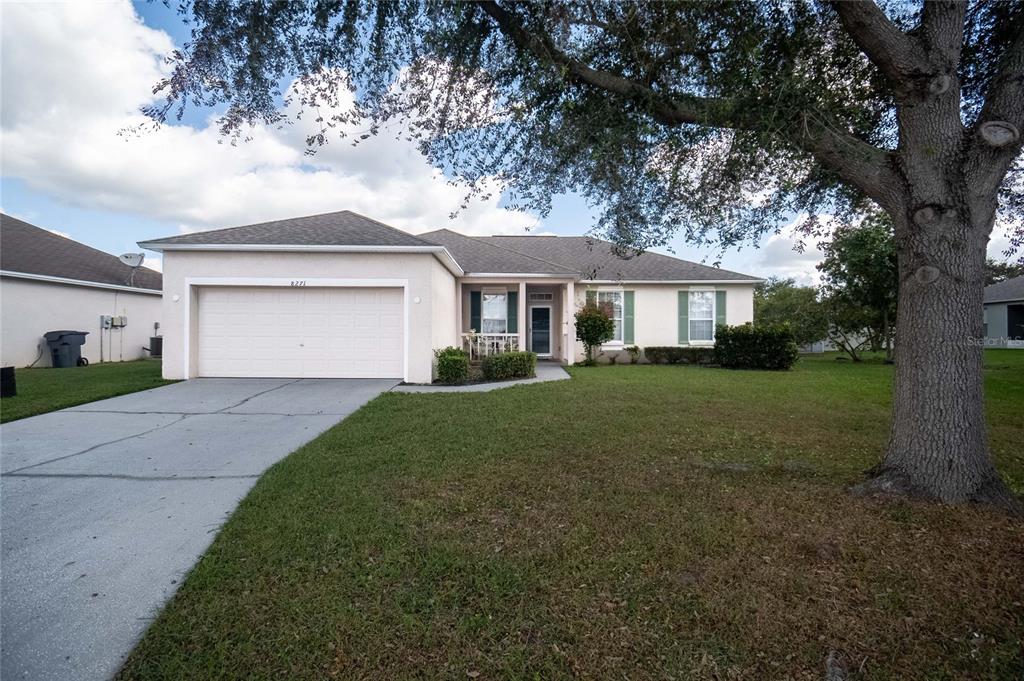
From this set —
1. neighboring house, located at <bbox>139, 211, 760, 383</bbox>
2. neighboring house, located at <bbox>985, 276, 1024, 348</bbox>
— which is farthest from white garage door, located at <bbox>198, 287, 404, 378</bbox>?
neighboring house, located at <bbox>985, 276, 1024, 348</bbox>

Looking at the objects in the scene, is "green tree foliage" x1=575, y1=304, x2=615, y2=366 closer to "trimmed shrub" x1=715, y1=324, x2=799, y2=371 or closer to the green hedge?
the green hedge

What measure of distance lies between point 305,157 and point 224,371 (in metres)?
7.39

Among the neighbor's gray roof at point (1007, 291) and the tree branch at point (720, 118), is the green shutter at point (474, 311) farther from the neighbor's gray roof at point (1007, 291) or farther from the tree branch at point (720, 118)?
the neighbor's gray roof at point (1007, 291)

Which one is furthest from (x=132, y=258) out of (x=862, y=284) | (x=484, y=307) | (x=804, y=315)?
(x=804, y=315)

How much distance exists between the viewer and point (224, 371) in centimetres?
1105

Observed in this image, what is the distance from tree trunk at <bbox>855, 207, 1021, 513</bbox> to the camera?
3795 millimetres

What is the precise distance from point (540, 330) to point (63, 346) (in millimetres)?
14823

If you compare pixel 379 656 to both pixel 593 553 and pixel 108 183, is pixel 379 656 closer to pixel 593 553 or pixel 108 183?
pixel 593 553

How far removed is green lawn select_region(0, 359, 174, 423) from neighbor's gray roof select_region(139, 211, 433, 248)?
10.3 feet

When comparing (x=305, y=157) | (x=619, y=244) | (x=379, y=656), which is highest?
(x=305, y=157)

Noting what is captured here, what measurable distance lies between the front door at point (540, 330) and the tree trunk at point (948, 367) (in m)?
13.9

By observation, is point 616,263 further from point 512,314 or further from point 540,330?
point 512,314

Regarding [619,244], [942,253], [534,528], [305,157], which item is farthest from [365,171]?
[942,253]

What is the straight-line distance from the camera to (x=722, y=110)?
4.27 meters
